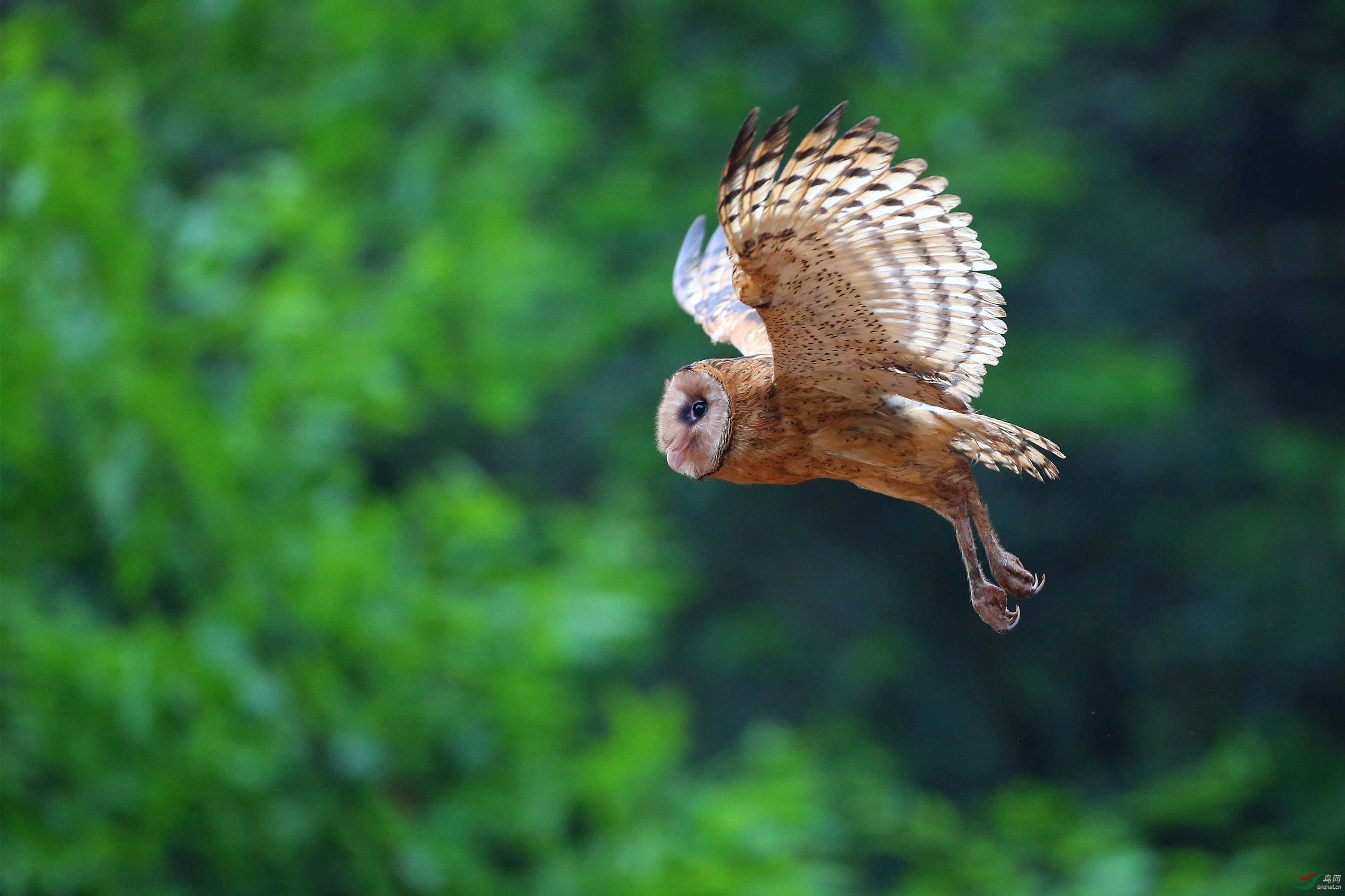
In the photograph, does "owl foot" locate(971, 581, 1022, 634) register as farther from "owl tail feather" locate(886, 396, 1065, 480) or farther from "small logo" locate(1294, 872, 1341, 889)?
"small logo" locate(1294, 872, 1341, 889)

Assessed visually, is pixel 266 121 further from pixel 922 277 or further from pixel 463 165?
pixel 922 277

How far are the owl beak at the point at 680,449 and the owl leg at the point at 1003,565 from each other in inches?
18.7

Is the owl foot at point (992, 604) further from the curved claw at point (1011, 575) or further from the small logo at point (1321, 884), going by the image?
the small logo at point (1321, 884)

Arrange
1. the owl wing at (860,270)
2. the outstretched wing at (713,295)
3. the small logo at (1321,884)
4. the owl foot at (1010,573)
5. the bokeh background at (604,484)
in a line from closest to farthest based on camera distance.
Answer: the owl wing at (860,270), the owl foot at (1010,573), the outstretched wing at (713,295), the small logo at (1321,884), the bokeh background at (604,484)

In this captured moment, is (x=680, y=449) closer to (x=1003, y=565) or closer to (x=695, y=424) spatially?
(x=695, y=424)

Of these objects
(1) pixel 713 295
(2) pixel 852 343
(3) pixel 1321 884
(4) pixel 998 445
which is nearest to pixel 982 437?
(4) pixel 998 445

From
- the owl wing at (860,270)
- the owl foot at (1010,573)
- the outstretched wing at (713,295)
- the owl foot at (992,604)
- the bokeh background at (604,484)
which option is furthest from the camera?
the bokeh background at (604,484)

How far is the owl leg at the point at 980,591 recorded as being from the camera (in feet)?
6.17

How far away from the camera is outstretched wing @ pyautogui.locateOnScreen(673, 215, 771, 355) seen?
2.54m

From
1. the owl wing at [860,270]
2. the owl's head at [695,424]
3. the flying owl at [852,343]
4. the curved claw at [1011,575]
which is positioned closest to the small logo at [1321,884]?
the curved claw at [1011,575]

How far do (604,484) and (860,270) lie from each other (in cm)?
666

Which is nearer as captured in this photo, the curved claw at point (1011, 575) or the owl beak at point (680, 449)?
the owl beak at point (680, 449)

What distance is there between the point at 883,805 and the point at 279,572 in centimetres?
360

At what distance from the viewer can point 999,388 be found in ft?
25.6
